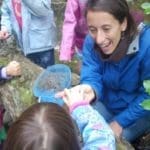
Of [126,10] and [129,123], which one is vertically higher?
[126,10]

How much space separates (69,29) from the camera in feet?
14.9

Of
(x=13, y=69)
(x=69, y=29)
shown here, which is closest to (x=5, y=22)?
(x=69, y=29)

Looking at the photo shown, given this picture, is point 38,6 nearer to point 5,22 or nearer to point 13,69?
point 5,22

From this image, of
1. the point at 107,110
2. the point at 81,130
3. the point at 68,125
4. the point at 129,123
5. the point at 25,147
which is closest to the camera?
the point at 25,147

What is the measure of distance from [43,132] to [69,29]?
8.14ft

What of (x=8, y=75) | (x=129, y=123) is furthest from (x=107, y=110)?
(x=8, y=75)

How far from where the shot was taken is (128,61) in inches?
129

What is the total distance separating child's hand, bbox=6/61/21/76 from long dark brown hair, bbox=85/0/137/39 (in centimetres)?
90

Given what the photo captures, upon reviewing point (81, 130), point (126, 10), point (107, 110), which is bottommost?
Answer: point (107, 110)

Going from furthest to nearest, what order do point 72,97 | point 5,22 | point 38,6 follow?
point 5,22 < point 38,6 < point 72,97

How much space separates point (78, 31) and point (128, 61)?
1.38m

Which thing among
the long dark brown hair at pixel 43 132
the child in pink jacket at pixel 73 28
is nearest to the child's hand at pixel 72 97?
the long dark brown hair at pixel 43 132

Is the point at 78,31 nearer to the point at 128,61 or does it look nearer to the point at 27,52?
the point at 27,52

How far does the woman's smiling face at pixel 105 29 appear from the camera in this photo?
316cm
